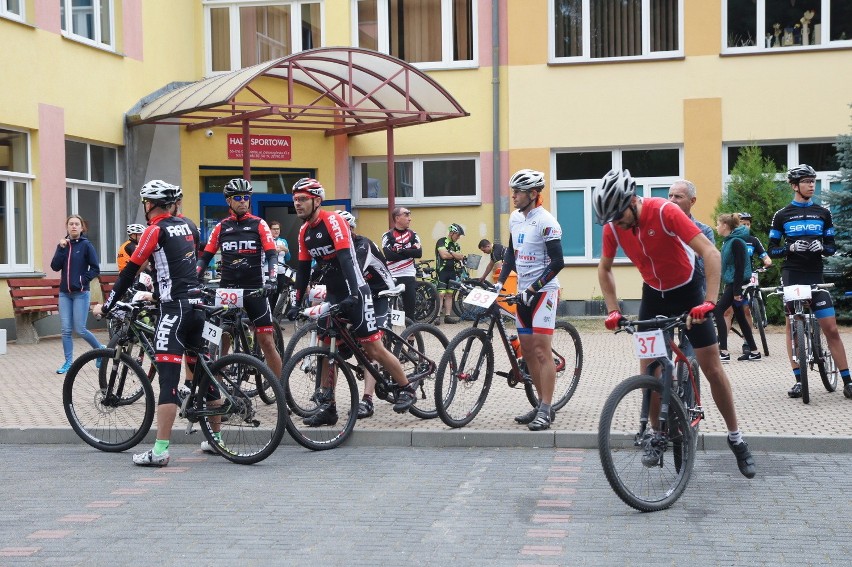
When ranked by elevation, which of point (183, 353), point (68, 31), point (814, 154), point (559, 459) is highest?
point (68, 31)

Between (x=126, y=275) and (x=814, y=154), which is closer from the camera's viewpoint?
(x=126, y=275)

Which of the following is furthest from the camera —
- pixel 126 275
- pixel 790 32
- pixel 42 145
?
pixel 790 32

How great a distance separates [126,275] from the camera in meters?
7.86

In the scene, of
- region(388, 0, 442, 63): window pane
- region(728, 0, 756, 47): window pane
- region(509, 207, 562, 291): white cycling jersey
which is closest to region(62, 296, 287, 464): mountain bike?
region(509, 207, 562, 291): white cycling jersey

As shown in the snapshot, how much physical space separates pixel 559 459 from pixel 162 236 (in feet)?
10.6

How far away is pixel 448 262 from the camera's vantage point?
21.3 meters

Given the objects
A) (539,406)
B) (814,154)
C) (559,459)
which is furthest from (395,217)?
(814,154)

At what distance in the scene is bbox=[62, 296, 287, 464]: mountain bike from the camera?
7.98 meters

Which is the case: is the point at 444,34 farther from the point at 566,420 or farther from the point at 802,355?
the point at 566,420

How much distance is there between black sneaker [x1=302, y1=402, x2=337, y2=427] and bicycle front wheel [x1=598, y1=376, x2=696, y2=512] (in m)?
2.82

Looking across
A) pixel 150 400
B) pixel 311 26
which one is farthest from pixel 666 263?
pixel 311 26

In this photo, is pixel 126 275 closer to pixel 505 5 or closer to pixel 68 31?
pixel 68 31

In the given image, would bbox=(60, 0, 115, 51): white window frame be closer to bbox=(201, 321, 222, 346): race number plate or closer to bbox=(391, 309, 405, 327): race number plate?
bbox=(391, 309, 405, 327): race number plate

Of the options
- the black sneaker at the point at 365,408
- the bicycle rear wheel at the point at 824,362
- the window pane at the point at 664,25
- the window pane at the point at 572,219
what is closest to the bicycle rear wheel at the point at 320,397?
the black sneaker at the point at 365,408
